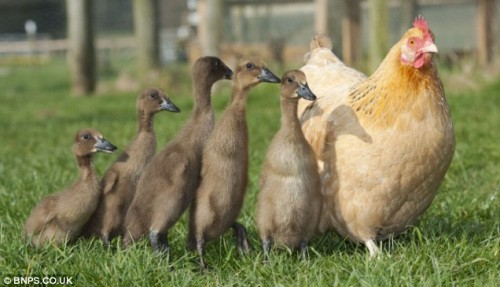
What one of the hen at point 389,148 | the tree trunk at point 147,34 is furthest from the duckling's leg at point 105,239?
the tree trunk at point 147,34

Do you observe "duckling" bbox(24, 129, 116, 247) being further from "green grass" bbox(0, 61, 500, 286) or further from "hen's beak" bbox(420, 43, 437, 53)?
"hen's beak" bbox(420, 43, 437, 53)

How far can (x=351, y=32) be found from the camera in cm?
1209

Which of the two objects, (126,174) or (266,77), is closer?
(266,77)

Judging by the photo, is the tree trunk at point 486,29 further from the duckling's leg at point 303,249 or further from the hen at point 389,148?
the duckling's leg at point 303,249

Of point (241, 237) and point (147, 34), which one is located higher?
point (147, 34)

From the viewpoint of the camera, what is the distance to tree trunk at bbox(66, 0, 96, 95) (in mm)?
14383

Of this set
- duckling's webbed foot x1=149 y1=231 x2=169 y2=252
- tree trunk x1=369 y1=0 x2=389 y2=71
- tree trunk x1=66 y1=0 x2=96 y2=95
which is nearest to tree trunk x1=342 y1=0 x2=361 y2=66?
tree trunk x1=369 y1=0 x2=389 y2=71

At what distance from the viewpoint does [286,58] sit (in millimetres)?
14680

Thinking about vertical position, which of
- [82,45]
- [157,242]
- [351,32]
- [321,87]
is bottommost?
[157,242]

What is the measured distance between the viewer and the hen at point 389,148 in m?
4.10

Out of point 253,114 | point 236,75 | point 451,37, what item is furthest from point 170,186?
point 451,37

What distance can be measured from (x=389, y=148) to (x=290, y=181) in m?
0.53

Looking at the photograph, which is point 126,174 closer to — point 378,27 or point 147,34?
point 378,27

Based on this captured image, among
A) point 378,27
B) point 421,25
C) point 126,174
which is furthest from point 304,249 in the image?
point 378,27
